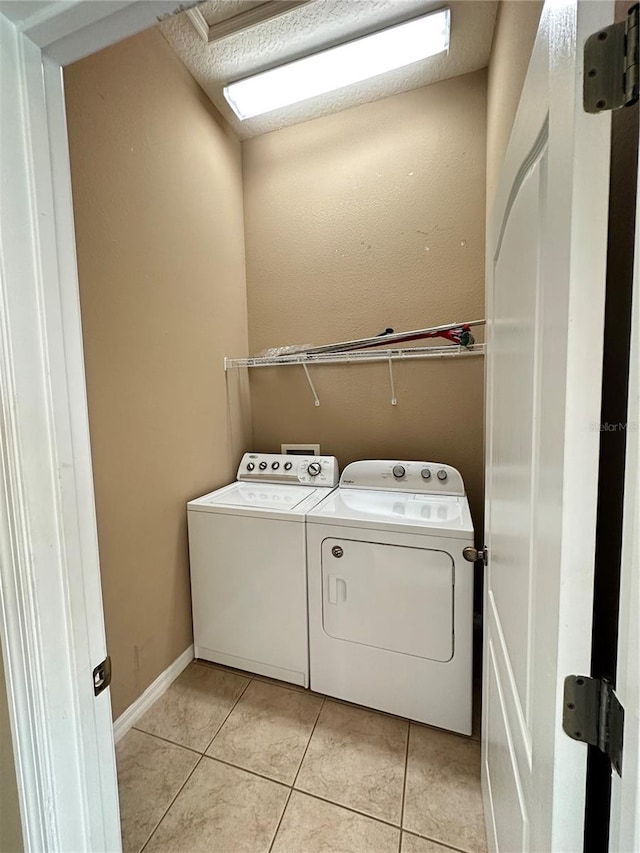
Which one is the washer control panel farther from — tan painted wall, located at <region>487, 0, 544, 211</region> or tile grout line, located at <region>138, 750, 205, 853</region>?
tan painted wall, located at <region>487, 0, 544, 211</region>

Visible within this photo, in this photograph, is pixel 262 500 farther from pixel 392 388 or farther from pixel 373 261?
pixel 373 261

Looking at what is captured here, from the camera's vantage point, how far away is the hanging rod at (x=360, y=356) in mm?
1999

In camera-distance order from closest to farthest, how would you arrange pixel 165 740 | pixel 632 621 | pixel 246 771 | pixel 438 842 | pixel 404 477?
1. pixel 632 621
2. pixel 438 842
3. pixel 246 771
4. pixel 165 740
5. pixel 404 477

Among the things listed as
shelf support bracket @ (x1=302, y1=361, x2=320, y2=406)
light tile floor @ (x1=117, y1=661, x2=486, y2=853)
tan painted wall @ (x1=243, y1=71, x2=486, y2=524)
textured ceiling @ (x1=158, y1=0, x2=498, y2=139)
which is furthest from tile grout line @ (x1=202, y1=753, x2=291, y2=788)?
textured ceiling @ (x1=158, y1=0, x2=498, y2=139)

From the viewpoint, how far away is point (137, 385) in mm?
1627

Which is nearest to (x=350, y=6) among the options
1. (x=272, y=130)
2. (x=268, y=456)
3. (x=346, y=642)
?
(x=272, y=130)

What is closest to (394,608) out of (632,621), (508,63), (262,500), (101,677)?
(262,500)

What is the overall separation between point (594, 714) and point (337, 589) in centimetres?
123

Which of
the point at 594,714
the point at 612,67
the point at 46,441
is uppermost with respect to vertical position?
the point at 612,67

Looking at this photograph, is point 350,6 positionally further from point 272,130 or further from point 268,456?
point 268,456

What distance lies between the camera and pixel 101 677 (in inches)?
27.2

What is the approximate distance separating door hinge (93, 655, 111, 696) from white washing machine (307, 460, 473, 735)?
99 cm

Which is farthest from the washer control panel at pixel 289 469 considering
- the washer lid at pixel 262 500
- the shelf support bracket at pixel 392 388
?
the shelf support bracket at pixel 392 388

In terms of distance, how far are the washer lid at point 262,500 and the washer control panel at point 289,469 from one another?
2.1 inches
